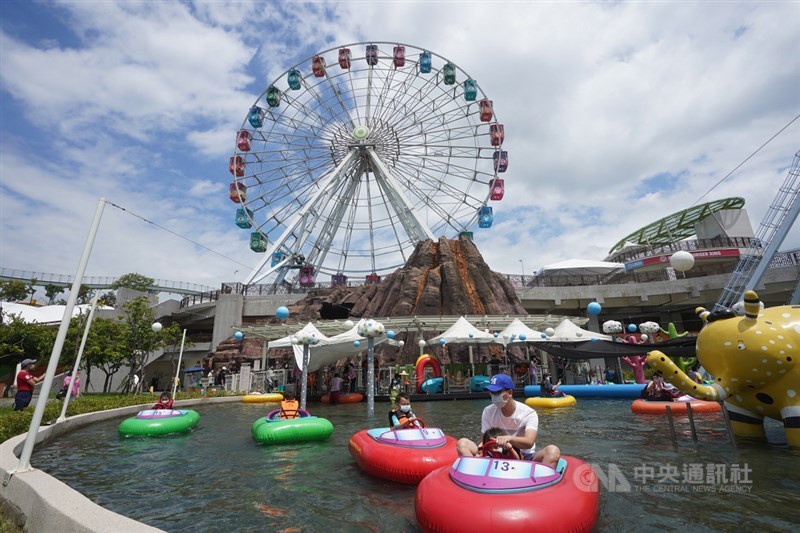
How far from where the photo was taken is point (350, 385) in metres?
22.1

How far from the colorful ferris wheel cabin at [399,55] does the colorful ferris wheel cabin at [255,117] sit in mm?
11007

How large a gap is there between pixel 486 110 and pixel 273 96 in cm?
1626

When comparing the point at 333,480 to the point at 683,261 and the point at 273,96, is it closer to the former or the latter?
the point at 683,261

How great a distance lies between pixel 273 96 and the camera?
32875 millimetres

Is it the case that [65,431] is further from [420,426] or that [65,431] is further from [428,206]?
[428,206]

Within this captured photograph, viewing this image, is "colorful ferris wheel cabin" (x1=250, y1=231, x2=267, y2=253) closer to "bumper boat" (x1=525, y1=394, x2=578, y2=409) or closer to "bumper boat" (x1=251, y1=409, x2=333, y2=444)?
"bumper boat" (x1=525, y1=394, x2=578, y2=409)

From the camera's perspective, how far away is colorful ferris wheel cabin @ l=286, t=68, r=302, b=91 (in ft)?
106

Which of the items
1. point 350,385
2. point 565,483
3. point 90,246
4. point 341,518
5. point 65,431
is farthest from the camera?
point 350,385

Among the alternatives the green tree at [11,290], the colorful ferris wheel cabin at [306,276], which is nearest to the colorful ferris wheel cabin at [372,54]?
the colorful ferris wheel cabin at [306,276]

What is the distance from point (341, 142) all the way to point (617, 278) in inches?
1138

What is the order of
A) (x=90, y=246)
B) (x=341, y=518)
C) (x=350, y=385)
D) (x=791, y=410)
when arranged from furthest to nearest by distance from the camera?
(x=350, y=385)
(x=791, y=410)
(x=90, y=246)
(x=341, y=518)

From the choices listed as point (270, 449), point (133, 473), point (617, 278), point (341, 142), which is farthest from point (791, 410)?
point (617, 278)

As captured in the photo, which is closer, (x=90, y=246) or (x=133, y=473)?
(x=90, y=246)

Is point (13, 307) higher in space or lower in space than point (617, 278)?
lower
